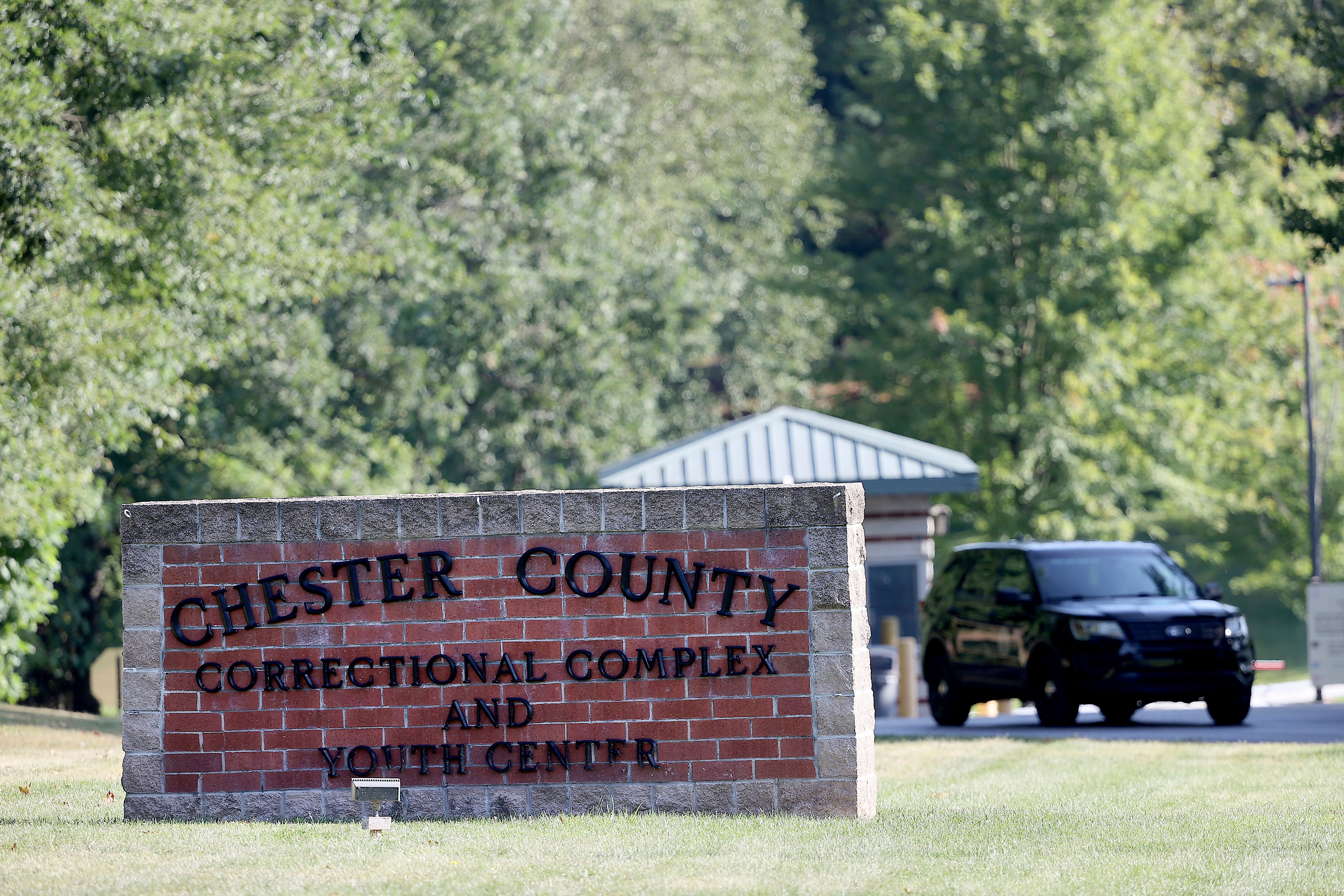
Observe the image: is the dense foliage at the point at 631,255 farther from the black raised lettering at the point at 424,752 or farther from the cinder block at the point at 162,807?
the black raised lettering at the point at 424,752

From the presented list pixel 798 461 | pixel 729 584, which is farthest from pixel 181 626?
pixel 798 461

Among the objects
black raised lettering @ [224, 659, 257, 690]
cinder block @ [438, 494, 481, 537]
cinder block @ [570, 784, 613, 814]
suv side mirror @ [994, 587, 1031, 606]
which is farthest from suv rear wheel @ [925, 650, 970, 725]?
black raised lettering @ [224, 659, 257, 690]

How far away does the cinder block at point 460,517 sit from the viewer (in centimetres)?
991

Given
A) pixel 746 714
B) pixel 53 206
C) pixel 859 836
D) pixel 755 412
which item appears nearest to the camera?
pixel 859 836

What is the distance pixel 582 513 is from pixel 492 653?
89 cm

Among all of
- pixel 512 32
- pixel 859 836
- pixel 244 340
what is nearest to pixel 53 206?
pixel 244 340

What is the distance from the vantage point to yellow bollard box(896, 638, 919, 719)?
21.8 m

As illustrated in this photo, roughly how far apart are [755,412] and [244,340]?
2348cm

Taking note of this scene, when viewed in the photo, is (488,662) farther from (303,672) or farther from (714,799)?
(714,799)

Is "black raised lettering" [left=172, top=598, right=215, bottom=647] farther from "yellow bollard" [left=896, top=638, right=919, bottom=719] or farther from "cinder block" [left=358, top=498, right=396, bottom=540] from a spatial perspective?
"yellow bollard" [left=896, top=638, right=919, bottom=719]

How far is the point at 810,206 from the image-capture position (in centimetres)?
4647

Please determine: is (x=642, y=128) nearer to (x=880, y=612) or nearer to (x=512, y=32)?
(x=512, y=32)

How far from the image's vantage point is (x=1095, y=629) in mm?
16812

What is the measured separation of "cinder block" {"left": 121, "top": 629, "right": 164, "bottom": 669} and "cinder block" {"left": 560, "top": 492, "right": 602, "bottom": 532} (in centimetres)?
226
